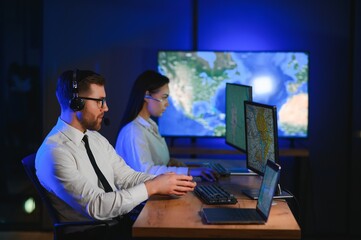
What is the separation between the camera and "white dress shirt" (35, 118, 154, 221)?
2705 mm

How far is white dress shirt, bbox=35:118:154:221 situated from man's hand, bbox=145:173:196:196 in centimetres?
6

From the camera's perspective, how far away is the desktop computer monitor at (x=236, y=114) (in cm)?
373

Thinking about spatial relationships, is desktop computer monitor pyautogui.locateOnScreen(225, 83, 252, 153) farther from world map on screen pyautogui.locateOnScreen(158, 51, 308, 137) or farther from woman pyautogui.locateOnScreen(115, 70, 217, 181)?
world map on screen pyautogui.locateOnScreen(158, 51, 308, 137)

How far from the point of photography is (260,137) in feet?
10.3

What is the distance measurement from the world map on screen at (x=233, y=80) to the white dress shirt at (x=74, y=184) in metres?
2.22

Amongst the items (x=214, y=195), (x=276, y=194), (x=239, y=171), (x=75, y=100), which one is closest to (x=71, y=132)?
(x=75, y=100)

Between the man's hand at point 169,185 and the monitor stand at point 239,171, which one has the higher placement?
the man's hand at point 169,185

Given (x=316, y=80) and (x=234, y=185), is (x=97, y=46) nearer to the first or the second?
(x=316, y=80)

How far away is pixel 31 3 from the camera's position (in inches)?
213

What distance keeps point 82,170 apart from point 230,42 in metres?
2.74

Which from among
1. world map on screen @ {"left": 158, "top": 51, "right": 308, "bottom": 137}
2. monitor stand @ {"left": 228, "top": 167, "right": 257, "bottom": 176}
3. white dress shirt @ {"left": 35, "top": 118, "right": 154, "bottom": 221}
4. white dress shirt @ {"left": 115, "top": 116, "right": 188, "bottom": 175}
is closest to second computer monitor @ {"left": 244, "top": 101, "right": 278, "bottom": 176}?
monitor stand @ {"left": 228, "top": 167, "right": 257, "bottom": 176}

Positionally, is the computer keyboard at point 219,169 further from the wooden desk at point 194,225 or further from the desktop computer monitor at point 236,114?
the wooden desk at point 194,225

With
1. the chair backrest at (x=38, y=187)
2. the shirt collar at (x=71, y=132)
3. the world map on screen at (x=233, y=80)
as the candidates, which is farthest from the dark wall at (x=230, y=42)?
the chair backrest at (x=38, y=187)

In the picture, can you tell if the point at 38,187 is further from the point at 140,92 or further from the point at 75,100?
the point at 140,92
